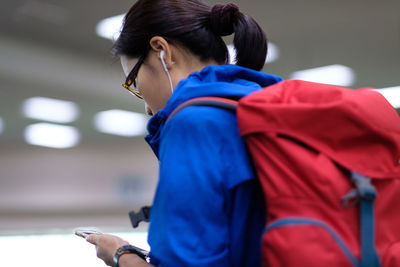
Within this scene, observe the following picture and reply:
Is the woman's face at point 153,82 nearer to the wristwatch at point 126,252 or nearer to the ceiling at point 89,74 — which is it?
the wristwatch at point 126,252

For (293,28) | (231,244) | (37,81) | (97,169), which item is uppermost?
(231,244)

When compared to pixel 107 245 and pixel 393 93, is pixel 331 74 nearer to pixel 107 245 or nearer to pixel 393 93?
pixel 393 93

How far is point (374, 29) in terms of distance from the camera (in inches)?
145

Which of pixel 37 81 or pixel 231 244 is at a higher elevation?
pixel 231 244

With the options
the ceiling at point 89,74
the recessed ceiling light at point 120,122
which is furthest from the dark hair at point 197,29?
the recessed ceiling light at point 120,122

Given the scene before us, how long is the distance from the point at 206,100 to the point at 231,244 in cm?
20

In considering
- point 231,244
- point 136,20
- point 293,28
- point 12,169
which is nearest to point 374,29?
point 293,28

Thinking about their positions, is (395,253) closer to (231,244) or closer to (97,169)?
(231,244)

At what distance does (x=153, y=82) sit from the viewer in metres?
0.88

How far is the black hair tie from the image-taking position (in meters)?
0.86

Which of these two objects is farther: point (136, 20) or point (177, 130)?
point (136, 20)

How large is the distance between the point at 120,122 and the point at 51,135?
0.69 metres

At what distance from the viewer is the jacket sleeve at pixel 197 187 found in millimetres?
601

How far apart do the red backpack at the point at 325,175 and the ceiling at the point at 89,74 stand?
2867 mm
